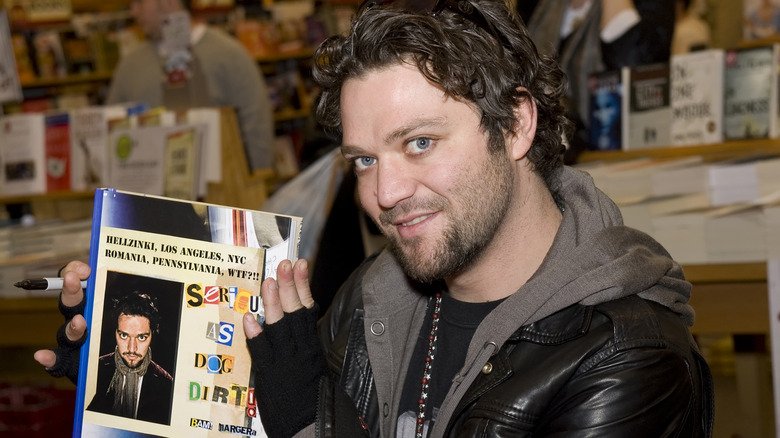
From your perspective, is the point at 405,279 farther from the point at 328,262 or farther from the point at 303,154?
the point at 303,154

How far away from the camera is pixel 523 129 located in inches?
60.0

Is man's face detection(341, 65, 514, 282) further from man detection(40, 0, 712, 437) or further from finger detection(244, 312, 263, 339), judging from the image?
finger detection(244, 312, 263, 339)

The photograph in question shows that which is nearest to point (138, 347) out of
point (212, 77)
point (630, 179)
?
point (630, 179)

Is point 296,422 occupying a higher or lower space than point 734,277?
lower

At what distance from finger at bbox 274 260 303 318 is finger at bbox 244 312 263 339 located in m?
0.05

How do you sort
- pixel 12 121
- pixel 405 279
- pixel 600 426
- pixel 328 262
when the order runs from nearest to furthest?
pixel 600 426
pixel 405 279
pixel 328 262
pixel 12 121

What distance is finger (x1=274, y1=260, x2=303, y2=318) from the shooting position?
1367 mm

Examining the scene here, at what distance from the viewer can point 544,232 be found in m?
1.52

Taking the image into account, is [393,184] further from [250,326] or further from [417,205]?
[250,326]

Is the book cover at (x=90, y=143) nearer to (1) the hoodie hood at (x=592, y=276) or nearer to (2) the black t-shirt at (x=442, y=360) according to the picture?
(2) the black t-shirt at (x=442, y=360)

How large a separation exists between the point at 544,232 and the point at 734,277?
1.30 metres

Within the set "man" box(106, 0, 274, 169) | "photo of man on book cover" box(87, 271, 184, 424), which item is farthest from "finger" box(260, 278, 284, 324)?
"man" box(106, 0, 274, 169)

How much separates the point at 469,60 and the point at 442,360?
528mm

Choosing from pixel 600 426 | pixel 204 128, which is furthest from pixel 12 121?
pixel 600 426
